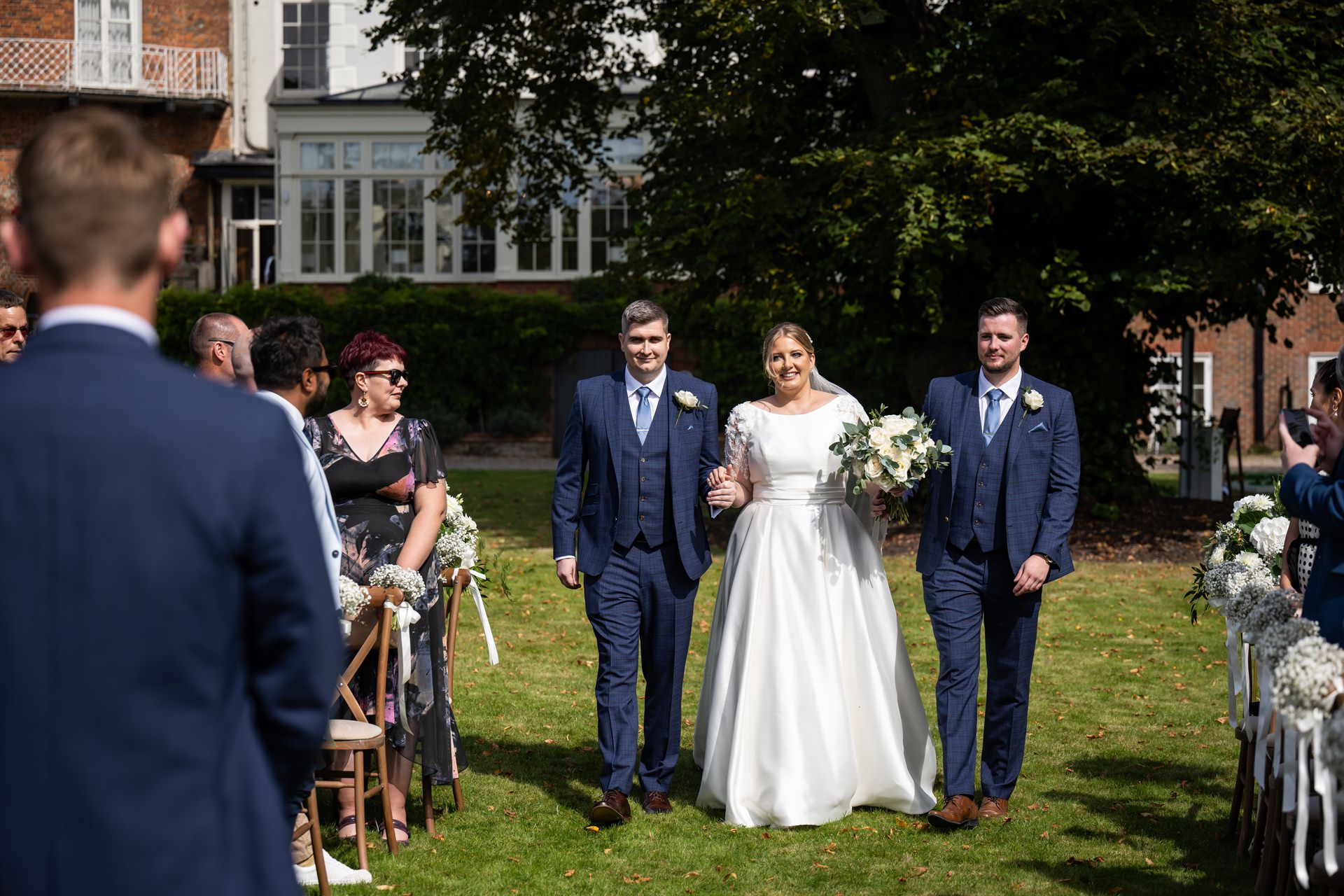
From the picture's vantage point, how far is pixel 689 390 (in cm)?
659

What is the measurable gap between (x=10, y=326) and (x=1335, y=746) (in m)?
5.50

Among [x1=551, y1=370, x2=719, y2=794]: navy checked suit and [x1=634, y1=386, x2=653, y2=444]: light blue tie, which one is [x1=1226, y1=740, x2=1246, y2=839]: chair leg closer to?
[x1=551, y1=370, x2=719, y2=794]: navy checked suit

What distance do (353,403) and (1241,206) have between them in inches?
430

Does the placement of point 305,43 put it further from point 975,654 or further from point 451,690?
point 975,654

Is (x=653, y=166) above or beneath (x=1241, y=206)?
above

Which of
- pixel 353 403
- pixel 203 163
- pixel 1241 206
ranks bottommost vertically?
pixel 353 403

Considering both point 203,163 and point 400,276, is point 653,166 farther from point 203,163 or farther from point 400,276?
point 203,163

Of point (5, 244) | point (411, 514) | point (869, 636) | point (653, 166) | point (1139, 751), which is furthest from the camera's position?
point (653, 166)

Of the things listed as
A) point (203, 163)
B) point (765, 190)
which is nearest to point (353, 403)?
point (765, 190)

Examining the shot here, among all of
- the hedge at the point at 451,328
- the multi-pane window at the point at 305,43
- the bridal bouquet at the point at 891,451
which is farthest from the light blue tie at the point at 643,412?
the multi-pane window at the point at 305,43

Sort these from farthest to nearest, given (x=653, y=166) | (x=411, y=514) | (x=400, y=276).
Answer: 1. (x=400, y=276)
2. (x=653, y=166)
3. (x=411, y=514)

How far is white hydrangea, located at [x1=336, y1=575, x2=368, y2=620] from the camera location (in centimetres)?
538

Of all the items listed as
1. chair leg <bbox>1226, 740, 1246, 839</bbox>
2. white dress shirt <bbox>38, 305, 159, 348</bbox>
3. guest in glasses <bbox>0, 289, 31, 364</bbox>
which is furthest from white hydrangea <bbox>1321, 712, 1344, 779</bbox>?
guest in glasses <bbox>0, 289, 31, 364</bbox>

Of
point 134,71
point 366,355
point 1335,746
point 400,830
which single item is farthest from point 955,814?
point 134,71
